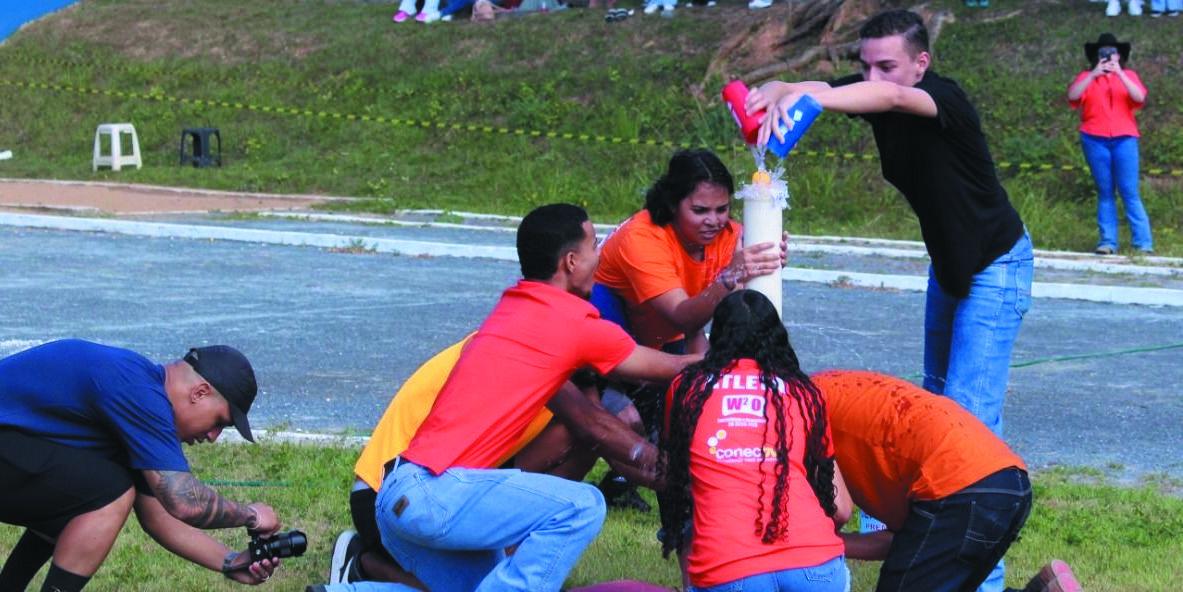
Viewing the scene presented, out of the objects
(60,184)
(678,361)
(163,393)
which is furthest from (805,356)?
(60,184)

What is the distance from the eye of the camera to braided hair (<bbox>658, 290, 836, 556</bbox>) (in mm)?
4312

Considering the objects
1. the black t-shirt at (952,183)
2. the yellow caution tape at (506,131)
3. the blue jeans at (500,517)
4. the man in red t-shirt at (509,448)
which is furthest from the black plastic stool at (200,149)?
the blue jeans at (500,517)

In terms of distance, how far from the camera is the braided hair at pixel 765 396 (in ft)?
14.1

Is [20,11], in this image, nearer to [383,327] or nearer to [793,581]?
[383,327]

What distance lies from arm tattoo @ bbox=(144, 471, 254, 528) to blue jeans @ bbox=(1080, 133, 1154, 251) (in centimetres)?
1110

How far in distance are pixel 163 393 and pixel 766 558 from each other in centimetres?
176

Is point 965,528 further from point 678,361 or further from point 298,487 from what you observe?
point 298,487

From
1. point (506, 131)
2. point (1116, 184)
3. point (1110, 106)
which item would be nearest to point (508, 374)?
point (1110, 106)

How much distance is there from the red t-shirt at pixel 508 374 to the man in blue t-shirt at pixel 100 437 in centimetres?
59

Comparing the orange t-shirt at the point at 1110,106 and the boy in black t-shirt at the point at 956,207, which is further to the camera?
the orange t-shirt at the point at 1110,106

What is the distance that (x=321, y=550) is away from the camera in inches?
225

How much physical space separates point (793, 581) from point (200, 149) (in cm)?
1867

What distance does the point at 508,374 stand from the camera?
14.9 ft

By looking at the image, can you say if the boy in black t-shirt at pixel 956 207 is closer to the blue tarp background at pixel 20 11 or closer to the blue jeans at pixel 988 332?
the blue jeans at pixel 988 332
